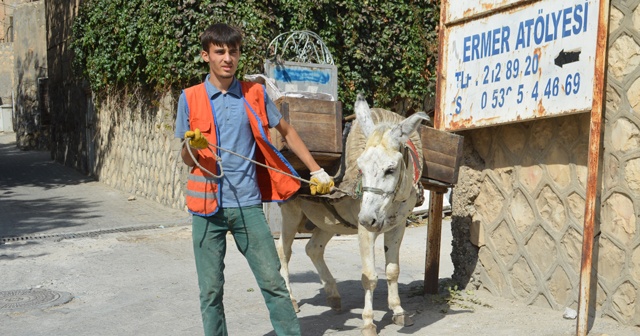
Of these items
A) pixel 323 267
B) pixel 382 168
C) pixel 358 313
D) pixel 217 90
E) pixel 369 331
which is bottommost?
pixel 358 313

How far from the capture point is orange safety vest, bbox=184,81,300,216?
4961 millimetres

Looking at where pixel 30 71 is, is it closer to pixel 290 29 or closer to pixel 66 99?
pixel 66 99

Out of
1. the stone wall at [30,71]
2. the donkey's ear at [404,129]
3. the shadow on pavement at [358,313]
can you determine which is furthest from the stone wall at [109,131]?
the donkey's ear at [404,129]

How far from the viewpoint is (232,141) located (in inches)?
197

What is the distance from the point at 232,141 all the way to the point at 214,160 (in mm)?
157

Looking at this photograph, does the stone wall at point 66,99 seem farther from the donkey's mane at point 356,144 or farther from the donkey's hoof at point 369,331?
the donkey's hoof at point 369,331

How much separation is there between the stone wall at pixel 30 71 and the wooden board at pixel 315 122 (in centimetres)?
2019

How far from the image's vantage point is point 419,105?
46.1ft

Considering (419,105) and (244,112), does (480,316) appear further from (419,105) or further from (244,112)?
(419,105)

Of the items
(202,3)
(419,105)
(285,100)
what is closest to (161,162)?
(202,3)

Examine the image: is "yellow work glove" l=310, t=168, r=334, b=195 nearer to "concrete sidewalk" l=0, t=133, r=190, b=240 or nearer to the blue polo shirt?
the blue polo shirt

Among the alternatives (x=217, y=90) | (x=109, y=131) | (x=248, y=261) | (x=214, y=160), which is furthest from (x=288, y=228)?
(x=109, y=131)

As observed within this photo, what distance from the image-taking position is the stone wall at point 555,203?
5664 mm

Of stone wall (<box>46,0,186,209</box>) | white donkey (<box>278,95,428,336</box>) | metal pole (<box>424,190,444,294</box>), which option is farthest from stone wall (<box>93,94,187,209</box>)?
metal pole (<box>424,190,444,294</box>)
